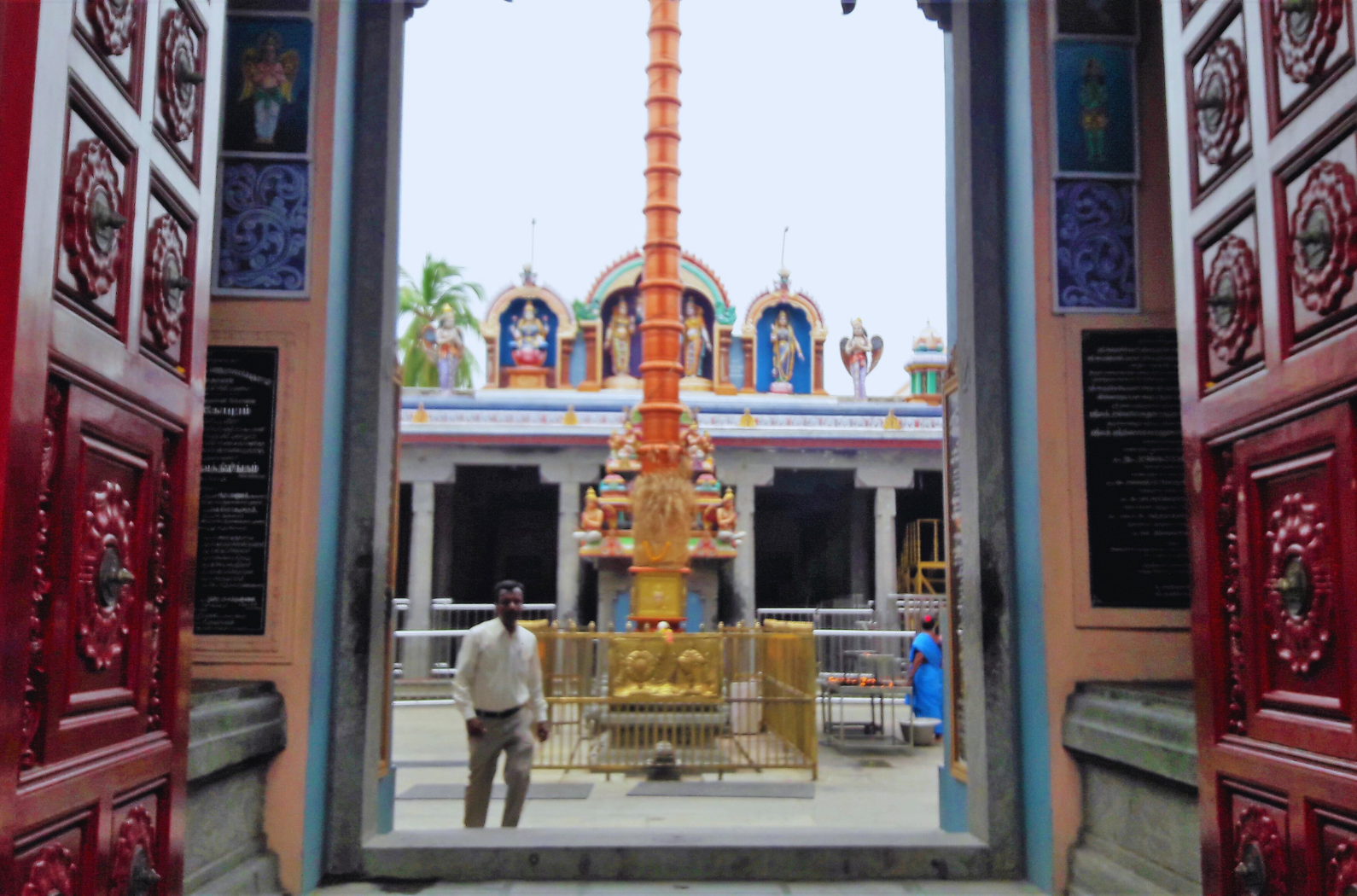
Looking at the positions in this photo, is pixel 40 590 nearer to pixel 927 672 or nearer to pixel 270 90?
pixel 270 90

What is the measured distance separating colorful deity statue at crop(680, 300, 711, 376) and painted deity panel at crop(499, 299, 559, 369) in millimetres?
3057

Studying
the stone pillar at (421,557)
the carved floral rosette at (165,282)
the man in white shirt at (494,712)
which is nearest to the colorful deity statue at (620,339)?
the stone pillar at (421,557)

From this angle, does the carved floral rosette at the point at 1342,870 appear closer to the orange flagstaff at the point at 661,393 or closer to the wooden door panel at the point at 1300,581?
the wooden door panel at the point at 1300,581

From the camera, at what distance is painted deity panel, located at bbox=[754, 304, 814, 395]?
90.8 ft

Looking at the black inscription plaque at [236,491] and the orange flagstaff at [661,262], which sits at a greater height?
the orange flagstaff at [661,262]

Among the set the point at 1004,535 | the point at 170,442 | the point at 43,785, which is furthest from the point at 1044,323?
the point at 43,785

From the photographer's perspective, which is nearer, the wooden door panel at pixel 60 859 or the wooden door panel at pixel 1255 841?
the wooden door panel at pixel 60 859

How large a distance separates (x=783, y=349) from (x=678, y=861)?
23.6 m

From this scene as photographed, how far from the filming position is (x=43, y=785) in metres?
2.02

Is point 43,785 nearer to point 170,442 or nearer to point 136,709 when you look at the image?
point 136,709

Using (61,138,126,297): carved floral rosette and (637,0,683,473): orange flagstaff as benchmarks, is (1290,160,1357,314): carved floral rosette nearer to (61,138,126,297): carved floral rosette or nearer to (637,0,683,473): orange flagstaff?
(61,138,126,297): carved floral rosette

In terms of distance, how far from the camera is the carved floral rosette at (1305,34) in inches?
92.5

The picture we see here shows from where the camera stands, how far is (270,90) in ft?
15.7

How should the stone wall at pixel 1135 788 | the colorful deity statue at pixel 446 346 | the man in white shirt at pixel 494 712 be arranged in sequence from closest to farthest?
the stone wall at pixel 1135 788, the man in white shirt at pixel 494 712, the colorful deity statue at pixel 446 346
